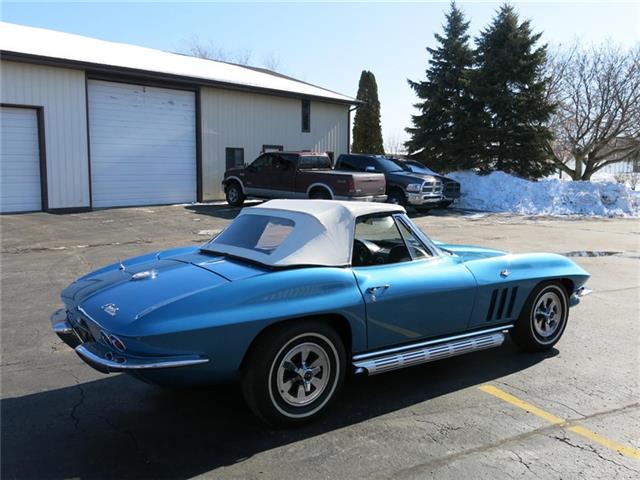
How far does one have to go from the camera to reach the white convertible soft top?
3.92 metres

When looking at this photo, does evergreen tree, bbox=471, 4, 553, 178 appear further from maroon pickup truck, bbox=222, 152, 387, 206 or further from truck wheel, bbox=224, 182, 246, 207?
truck wheel, bbox=224, 182, 246, 207

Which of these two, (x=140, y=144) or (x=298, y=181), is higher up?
(x=140, y=144)

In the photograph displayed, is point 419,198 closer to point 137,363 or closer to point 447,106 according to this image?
point 447,106

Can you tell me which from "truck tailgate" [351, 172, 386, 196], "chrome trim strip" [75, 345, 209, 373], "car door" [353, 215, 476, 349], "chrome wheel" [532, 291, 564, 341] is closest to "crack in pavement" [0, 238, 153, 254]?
"truck tailgate" [351, 172, 386, 196]

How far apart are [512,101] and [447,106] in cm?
347

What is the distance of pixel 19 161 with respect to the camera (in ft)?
51.6

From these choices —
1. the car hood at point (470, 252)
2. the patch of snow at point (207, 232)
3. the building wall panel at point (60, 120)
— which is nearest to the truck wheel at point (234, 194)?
the building wall panel at point (60, 120)

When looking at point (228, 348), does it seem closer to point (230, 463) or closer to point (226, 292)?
point (226, 292)

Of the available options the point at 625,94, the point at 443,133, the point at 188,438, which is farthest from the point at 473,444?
the point at 625,94

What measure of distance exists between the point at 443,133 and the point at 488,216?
349 inches

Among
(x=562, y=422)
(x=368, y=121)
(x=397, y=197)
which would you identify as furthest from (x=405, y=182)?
(x=368, y=121)

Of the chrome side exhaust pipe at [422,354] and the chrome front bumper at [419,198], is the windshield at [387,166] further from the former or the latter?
the chrome side exhaust pipe at [422,354]

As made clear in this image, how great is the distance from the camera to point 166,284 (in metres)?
3.61

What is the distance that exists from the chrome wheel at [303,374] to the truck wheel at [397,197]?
14497 millimetres
